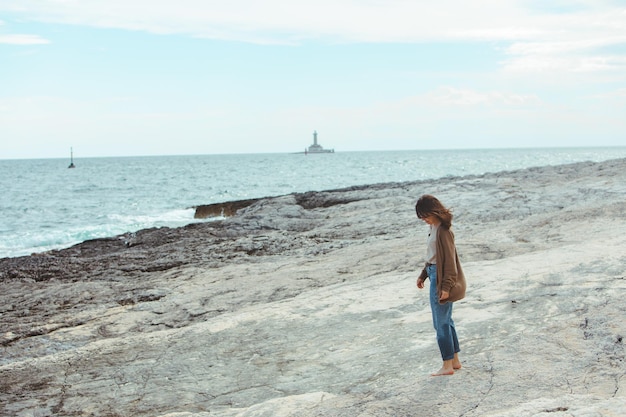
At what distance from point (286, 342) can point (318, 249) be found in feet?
19.3

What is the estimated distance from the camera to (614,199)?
44.0 feet

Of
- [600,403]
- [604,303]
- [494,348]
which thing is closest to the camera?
[600,403]

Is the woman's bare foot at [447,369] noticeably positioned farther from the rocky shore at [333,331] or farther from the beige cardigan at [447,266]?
the beige cardigan at [447,266]

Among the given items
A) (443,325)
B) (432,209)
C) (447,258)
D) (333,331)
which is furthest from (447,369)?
(333,331)

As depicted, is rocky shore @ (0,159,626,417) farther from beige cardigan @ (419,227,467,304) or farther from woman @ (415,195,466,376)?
beige cardigan @ (419,227,467,304)

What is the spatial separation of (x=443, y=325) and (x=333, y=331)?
6.01ft

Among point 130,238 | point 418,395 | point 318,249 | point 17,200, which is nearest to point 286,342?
point 418,395

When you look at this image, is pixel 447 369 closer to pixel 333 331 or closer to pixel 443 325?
pixel 443 325

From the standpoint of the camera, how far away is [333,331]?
6809mm

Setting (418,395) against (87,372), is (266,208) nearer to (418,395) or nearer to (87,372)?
(87,372)

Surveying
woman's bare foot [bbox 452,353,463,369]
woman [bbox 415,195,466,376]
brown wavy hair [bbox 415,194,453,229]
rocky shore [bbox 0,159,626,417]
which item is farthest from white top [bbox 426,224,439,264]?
rocky shore [bbox 0,159,626,417]

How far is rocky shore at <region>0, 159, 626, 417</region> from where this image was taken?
5.08 meters

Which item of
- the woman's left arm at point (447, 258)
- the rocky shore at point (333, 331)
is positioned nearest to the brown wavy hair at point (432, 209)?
the woman's left arm at point (447, 258)

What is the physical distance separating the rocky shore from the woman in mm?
255
